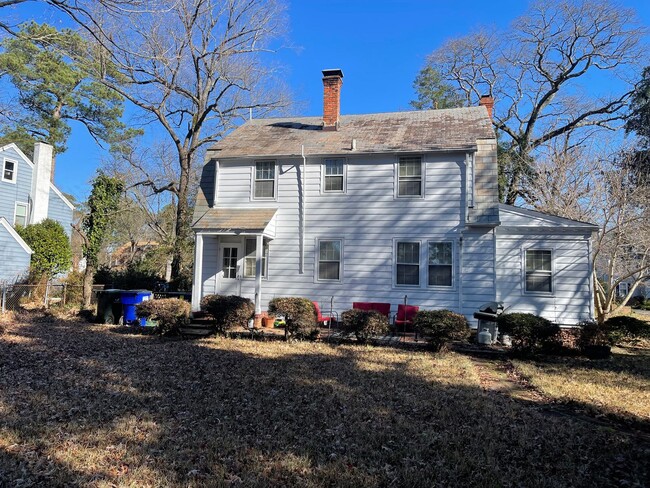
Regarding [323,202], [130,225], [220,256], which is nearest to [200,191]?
[220,256]

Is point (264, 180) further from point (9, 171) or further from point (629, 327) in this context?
point (9, 171)

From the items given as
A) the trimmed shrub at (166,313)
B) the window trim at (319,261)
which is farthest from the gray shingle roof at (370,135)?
the trimmed shrub at (166,313)

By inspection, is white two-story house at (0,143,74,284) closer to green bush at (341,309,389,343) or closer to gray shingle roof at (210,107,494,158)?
gray shingle roof at (210,107,494,158)

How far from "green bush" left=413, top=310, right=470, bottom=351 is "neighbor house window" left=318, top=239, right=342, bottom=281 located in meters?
4.11

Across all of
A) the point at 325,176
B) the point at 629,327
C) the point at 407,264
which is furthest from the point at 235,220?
the point at 629,327

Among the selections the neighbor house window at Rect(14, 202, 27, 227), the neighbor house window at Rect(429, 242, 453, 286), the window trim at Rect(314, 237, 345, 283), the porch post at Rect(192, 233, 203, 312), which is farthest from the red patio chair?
the neighbor house window at Rect(14, 202, 27, 227)

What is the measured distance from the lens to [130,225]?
1348 inches

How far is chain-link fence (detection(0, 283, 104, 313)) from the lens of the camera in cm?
1444

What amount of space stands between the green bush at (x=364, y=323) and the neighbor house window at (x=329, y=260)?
328cm

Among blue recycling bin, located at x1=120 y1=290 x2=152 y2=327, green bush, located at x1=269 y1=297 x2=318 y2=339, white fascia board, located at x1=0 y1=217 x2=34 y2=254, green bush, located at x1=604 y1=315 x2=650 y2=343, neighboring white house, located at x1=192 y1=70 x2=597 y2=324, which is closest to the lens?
green bush, located at x1=604 y1=315 x2=650 y2=343

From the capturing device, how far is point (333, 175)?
13.6 m

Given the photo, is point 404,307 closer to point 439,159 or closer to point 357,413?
point 439,159

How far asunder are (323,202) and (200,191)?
A: 14.5 feet

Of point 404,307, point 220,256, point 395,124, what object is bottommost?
point 404,307
